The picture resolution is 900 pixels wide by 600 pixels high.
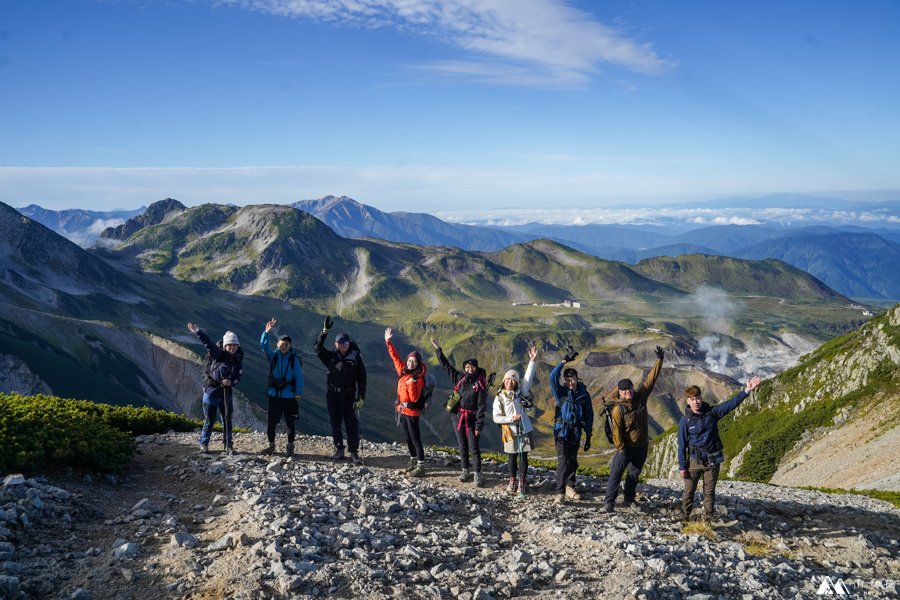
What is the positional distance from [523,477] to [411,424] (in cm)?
329

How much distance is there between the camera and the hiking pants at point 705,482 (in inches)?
563

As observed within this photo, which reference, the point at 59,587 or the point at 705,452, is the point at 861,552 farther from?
the point at 59,587

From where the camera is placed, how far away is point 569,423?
15086 millimetres

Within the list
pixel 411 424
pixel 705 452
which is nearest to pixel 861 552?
pixel 705 452

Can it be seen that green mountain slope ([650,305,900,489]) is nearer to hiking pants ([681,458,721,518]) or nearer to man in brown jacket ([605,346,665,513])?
hiking pants ([681,458,721,518])

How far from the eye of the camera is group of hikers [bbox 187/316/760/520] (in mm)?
14461

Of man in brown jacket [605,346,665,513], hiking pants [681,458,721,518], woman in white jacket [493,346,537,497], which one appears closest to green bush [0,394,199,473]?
woman in white jacket [493,346,537,497]

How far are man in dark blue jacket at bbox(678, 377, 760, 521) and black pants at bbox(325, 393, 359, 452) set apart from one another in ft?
28.8

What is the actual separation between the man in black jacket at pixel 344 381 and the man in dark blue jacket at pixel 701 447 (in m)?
8.34

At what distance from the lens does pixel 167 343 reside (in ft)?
429

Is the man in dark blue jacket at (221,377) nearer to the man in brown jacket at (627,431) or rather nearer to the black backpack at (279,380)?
the black backpack at (279,380)

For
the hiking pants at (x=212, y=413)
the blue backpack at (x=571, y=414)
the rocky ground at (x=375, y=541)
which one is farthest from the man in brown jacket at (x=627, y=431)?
the hiking pants at (x=212, y=413)

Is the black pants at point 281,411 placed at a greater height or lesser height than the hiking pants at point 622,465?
greater

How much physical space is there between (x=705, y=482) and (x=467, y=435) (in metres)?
5.99
